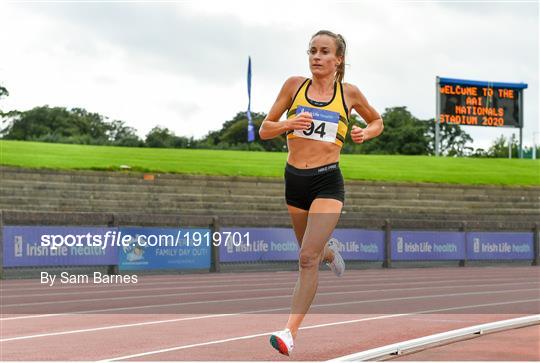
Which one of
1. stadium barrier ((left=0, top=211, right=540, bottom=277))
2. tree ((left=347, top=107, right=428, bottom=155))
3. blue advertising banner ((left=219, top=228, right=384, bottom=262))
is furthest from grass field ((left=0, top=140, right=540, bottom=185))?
tree ((left=347, top=107, right=428, bottom=155))

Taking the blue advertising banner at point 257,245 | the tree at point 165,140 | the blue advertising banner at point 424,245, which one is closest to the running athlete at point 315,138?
the blue advertising banner at point 257,245

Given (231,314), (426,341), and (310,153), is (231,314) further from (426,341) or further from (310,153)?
(310,153)

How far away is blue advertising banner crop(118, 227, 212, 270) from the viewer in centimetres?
2567

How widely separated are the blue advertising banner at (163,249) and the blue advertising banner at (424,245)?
730cm

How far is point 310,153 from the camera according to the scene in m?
5.94

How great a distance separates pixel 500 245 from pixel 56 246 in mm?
16526

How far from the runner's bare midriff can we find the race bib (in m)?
0.06

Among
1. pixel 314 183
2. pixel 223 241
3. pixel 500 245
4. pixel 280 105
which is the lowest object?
pixel 500 245

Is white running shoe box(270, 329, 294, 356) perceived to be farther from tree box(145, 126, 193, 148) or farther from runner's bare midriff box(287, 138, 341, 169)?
tree box(145, 126, 193, 148)

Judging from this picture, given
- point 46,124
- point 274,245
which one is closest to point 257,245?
point 274,245

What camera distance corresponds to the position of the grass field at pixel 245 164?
48.1 m

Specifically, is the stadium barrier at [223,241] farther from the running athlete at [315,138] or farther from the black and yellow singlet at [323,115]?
the black and yellow singlet at [323,115]

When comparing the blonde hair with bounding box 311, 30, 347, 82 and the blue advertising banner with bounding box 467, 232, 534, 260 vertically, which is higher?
the blonde hair with bounding box 311, 30, 347, 82

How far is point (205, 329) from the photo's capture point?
1189 cm
